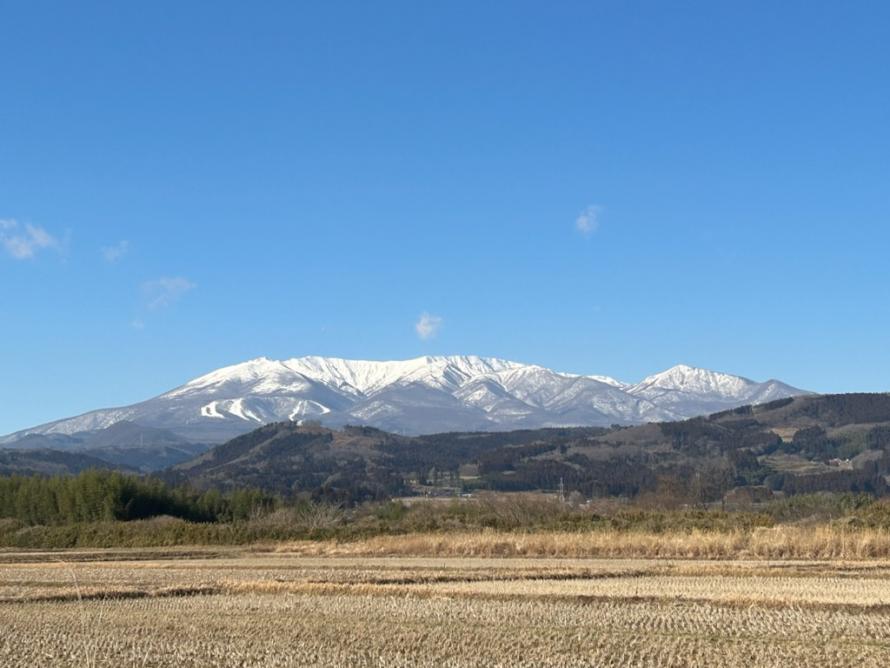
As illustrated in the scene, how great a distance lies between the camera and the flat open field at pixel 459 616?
725 inches

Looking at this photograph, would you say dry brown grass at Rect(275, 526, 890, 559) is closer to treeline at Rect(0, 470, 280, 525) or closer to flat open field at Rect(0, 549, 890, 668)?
flat open field at Rect(0, 549, 890, 668)

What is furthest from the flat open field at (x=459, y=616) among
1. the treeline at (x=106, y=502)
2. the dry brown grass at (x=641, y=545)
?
the treeline at (x=106, y=502)

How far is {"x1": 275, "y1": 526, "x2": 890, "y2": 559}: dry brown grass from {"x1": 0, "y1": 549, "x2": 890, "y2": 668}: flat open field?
12.2 ft

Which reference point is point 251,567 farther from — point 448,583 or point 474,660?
point 474,660

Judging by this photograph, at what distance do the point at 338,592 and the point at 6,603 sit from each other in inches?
326

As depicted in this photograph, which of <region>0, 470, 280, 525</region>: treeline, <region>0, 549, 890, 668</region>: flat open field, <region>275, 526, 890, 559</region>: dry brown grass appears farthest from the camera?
<region>0, 470, 280, 525</region>: treeline

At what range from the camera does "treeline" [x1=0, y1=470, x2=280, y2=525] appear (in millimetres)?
77125

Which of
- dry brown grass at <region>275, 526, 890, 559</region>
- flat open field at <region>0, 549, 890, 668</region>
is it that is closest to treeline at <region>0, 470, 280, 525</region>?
dry brown grass at <region>275, 526, 890, 559</region>

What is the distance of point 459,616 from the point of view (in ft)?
77.5

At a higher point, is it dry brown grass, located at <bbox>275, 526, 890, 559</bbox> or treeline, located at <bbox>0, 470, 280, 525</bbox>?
treeline, located at <bbox>0, 470, 280, 525</bbox>

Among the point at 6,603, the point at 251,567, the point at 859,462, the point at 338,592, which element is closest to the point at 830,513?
the point at 251,567

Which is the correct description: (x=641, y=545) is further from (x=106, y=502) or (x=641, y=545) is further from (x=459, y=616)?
(x=106, y=502)

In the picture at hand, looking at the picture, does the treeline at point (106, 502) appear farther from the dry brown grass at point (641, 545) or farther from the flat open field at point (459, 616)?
the flat open field at point (459, 616)

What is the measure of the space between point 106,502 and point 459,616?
57.9 metres
